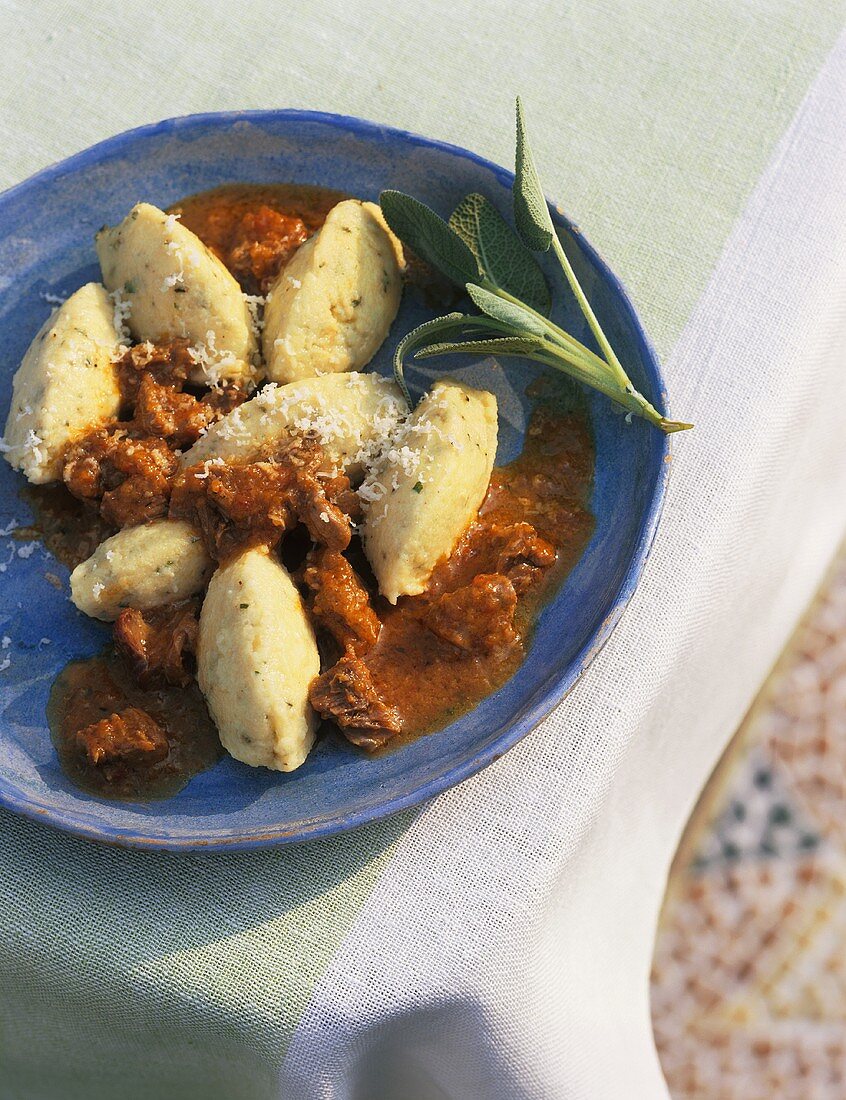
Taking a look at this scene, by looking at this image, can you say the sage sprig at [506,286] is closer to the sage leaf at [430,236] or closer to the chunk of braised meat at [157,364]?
the sage leaf at [430,236]

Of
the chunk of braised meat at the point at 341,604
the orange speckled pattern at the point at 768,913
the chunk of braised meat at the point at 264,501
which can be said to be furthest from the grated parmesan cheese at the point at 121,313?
the orange speckled pattern at the point at 768,913

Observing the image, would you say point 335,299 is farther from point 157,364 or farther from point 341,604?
point 341,604

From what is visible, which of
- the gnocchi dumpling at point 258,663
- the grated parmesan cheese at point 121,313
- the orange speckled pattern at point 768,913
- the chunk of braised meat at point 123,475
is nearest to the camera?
the gnocchi dumpling at point 258,663

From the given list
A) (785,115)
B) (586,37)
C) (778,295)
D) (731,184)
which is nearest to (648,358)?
(778,295)

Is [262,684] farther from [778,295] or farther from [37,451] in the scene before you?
[778,295]

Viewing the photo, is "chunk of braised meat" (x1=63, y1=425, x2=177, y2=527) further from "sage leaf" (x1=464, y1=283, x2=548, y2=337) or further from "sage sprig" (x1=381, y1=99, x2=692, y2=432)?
"sage leaf" (x1=464, y1=283, x2=548, y2=337)

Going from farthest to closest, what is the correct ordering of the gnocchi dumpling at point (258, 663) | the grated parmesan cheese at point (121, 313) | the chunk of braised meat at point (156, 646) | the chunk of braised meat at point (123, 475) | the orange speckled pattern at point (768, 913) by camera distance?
the orange speckled pattern at point (768, 913) → the grated parmesan cheese at point (121, 313) → the chunk of braised meat at point (123, 475) → the chunk of braised meat at point (156, 646) → the gnocchi dumpling at point (258, 663)

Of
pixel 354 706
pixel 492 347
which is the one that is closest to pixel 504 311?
pixel 492 347
